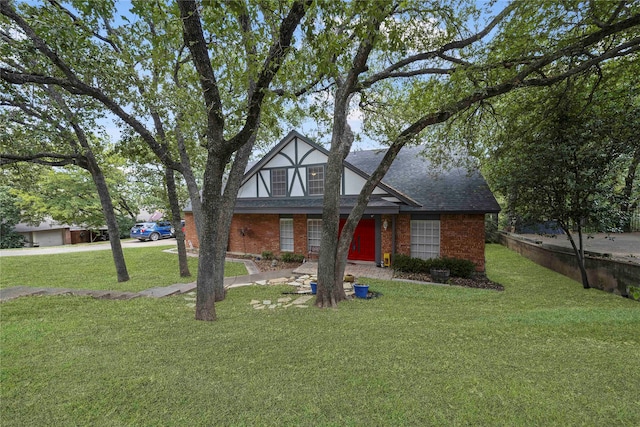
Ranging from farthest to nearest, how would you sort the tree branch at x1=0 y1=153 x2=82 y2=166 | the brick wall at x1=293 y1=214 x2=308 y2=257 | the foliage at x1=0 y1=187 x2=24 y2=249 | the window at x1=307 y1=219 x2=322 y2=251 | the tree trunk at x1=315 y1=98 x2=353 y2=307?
the foliage at x1=0 y1=187 x2=24 y2=249 → the brick wall at x1=293 y1=214 x2=308 y2=257 → the window at x1=307 y1=219 x2=322 y2=251 → the tree branch at x1=0 y1=153 x2=82 y2=166 → the tree trunk at x1=315 y1=98 x2=353 y2=307

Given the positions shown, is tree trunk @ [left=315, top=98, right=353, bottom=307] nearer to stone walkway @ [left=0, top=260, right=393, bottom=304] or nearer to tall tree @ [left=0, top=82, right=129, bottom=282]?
stone walkway @ [left=0, top=260, right=393, bottom=304]

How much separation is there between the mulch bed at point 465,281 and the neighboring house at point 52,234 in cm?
3026

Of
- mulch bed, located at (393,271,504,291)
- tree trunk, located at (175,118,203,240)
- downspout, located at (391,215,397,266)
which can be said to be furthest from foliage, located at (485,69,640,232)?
tree trunk, located at (175,118,203,240)

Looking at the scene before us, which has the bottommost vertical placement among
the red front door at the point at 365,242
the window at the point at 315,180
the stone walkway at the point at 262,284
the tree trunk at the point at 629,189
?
the stone walkway at the point at 262,284

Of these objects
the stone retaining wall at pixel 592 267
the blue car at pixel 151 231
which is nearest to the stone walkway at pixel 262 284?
the stone retaining wall at pixel 592 267

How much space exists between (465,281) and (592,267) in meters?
3.96

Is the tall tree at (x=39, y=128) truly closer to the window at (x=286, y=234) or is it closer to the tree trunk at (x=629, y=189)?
the window at (x=286, y=234)

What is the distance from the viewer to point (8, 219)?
22516 millimetres

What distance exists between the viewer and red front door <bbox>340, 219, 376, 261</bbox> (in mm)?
12125

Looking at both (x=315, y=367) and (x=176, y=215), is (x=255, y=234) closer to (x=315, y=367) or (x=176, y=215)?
(x=176, y=215)

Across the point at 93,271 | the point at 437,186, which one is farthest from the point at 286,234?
the point at 93,271

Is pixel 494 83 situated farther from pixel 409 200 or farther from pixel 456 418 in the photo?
pixel 456 418

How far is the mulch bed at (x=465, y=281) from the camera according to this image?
30.1ft

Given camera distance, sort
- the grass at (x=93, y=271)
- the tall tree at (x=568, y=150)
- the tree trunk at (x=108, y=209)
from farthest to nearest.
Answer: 1. the grass at (x=93, y=271)
2. the tree trunk at (x=108, y=209)
3. the tall tree at (x=568, y=150)
